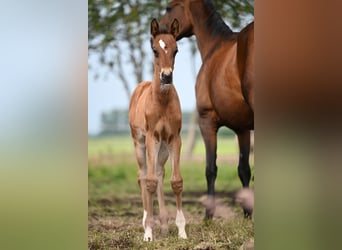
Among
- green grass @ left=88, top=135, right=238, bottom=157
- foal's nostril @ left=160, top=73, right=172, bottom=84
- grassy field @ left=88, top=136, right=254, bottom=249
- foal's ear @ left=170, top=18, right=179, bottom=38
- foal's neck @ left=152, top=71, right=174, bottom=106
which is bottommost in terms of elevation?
grassy field @ left=88, top=136, right=254, bottom=249

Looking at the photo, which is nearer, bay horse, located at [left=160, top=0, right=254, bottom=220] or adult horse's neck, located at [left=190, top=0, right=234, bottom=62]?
bay horse, located at [left=160, top=0, right=254, bottom=220]

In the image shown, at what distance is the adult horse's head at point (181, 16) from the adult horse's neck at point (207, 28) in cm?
3

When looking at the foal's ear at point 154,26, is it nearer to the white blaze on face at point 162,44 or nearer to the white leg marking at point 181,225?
the white blaze on face at point 162,44

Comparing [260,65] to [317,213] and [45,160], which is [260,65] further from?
[45,160]

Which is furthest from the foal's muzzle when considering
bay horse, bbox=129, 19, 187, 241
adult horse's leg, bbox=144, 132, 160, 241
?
adult horse's leg, bbox=144, 132, 160, 241

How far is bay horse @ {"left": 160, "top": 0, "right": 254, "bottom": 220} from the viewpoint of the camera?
13.3ft

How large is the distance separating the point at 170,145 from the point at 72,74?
768 millimetres

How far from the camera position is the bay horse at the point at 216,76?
13.3 ft

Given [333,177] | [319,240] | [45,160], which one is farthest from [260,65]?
[45,160]

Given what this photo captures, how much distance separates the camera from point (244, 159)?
410 centimetres

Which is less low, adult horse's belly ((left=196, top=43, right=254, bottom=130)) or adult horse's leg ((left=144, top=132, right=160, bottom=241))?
adult horse's belly ((left=196, top=43, right=254, bottom=130))

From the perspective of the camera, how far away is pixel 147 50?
4.12m

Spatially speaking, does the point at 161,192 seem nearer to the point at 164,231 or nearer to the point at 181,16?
the point at 164,231

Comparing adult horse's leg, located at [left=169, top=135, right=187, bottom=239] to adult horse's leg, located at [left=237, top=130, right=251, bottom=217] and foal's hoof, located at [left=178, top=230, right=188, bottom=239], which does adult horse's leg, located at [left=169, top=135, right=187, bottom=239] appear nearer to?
foal's hoof, located at [left=178, top=230, right=188, bottom=239]
